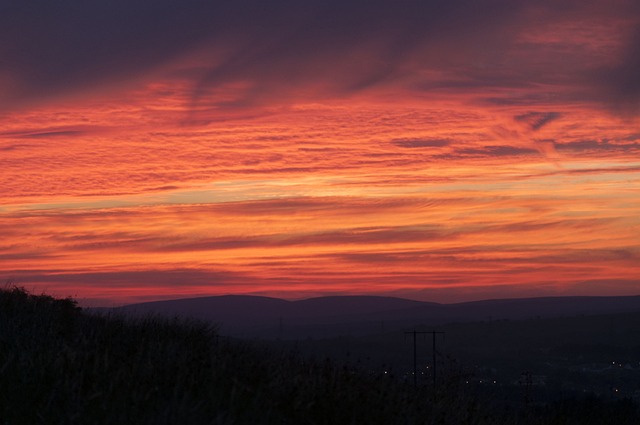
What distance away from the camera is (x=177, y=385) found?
10391mm

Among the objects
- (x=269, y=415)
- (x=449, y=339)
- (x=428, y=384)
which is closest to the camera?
(x=269, y=415)

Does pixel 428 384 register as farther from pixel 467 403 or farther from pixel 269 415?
pixel 269 415

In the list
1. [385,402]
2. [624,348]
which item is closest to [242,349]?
[385,402]

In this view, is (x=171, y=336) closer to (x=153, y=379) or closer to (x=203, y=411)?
(x=153, y=379)

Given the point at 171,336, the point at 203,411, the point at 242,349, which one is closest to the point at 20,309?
the point at 171,336

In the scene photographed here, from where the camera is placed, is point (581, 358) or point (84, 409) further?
point (581, 358)

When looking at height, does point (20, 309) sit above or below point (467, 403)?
above

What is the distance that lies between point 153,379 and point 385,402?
10.6 feet

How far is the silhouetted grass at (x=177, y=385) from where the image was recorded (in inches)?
386

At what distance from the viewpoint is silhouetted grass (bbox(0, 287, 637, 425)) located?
386 inches

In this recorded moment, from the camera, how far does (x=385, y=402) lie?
473 inches

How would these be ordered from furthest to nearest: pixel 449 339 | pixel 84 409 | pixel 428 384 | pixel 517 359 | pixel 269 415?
1. pixel 449 339
2. pixel 517 359
3. pixel 428 384
4. pixel 269 415
5. pixel 84 409

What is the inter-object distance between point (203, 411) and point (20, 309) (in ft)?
21.7

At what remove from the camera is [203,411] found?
32.9 feet
